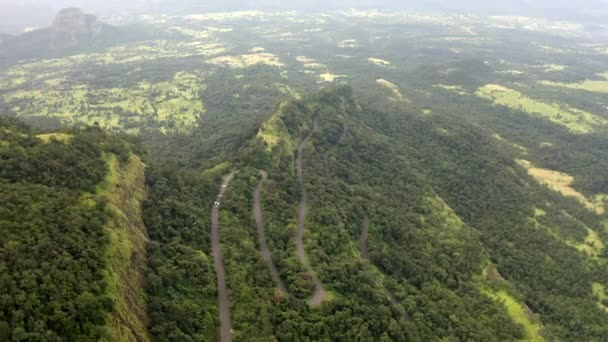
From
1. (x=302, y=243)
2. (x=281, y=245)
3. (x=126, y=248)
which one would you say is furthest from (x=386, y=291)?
(x=126, y=248)

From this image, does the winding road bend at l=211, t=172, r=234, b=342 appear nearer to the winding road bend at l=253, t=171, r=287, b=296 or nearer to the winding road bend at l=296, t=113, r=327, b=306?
the winding road bend at l=253, t=171, r=287, b=296

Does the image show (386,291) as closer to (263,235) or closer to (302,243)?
(302,243)

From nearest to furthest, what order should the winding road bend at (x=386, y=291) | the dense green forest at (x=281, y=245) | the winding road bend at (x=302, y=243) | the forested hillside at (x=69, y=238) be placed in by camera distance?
1. the forested hillside at (x=69, y=238)
2. the dense green forest at (x=281, y=245)
3. the winding road bend at (x=302, y=243)
4. the winding road bend at (x=386, y=291)

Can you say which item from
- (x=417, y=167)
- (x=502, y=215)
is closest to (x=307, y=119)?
(x=417, y=167)

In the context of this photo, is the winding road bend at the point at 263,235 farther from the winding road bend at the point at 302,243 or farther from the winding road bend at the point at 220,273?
the winding road bend at the point at 220,273

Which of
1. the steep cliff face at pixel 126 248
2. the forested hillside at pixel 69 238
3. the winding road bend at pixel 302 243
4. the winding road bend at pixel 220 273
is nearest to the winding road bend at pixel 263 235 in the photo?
the winding road bend at pixel 302 243
